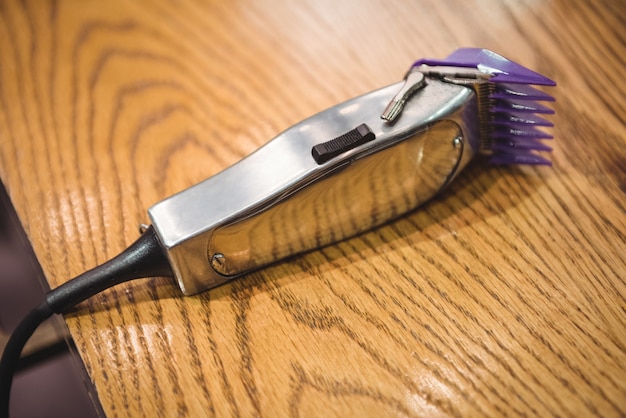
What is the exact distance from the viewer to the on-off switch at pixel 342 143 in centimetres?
45

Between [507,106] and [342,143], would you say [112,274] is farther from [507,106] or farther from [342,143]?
[507,106]

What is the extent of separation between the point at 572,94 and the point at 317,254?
0.30 m

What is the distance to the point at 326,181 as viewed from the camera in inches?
18.2

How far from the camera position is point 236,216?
44cm

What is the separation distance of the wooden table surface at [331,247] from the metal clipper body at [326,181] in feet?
0.08

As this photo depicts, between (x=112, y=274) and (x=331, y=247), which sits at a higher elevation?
(x=112, y=274)

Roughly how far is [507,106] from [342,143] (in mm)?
154

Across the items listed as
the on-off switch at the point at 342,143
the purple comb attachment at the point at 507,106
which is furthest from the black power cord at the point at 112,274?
the purple comb attachment at the point at 507,106

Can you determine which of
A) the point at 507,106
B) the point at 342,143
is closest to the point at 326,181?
the point at 342,143

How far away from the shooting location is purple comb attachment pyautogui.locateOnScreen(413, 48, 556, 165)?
1.63 ft

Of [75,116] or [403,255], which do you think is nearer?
[403,255]

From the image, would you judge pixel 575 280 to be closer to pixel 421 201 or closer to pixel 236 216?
pixel 421 201

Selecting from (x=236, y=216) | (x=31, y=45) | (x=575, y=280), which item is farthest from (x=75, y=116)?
(x=575, y=280)

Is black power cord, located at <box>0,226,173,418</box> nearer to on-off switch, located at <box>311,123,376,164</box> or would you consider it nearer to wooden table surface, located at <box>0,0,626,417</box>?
wooden table surface, located at <box>0,0,626,417</box>
